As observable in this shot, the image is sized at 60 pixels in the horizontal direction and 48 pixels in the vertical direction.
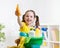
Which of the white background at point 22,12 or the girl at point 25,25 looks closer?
the girl at point 25,25

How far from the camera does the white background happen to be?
1720mm

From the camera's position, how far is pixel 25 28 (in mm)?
1332

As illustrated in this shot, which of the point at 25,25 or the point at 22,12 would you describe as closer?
the point at 25,25

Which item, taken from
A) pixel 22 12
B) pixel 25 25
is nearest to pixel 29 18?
pixel 25 25

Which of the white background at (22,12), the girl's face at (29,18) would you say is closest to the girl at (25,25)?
the girl's face at (29,18)

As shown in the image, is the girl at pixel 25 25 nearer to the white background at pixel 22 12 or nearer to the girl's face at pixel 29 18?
the girl's face at pixel 29 18

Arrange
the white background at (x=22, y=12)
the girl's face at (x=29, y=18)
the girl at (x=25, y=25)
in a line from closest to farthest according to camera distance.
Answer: the girl at (x=25, y=25) → the girl's face at (x=29, y=18) → the white background at (x=22, y=12)

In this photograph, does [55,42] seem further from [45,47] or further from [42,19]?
[42,19]

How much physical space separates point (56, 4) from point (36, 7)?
10.4 inches

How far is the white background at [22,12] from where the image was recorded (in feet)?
5.64

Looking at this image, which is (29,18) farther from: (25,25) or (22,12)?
(22,12)

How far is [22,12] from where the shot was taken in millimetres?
1919

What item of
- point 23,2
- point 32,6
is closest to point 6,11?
point 23,2

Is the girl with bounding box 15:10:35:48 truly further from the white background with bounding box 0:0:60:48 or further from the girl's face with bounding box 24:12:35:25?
the white background with bounding box 0:0:60:48
